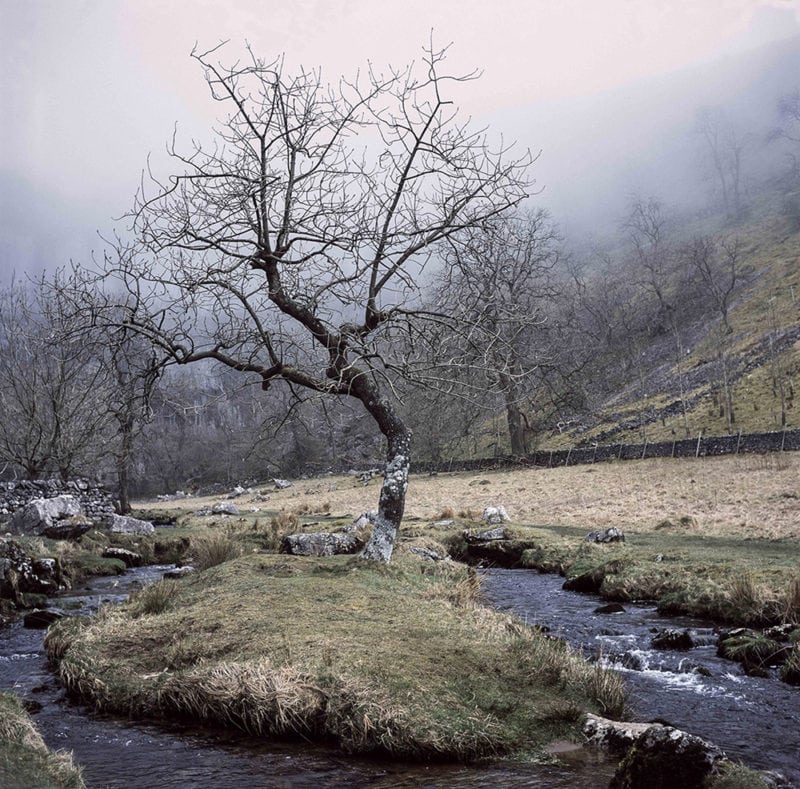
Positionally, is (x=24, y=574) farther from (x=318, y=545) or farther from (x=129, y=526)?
(x=129, y=526)

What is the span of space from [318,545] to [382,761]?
904 cm

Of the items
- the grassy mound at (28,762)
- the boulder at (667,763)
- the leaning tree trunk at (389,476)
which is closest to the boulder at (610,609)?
the leaning tree trunk at (389,476)

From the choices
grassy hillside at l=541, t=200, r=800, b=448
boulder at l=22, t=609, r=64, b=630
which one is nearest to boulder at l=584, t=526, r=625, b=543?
boulder at l=22, t=609, r=64, b=630

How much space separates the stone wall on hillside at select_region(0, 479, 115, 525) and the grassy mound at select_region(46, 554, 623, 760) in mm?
16576

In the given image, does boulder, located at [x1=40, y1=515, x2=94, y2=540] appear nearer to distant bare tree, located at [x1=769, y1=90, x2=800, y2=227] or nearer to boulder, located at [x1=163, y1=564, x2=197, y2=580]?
boulder, located at [x1=163, y1=564, x2=197, y2=580]

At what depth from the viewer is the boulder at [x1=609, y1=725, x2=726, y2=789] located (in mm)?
4734

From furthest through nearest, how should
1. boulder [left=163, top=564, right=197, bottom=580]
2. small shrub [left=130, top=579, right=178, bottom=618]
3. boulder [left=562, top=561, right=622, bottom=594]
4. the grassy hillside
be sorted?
the grassy hillside → boulder [left=163, top=564, right=197, bottom=580] → boulder [left=562, top=561, right=622, bottom=594] → small shrub [left=130, top=579, right=178, bottom=618]

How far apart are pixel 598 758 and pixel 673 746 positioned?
1.02m

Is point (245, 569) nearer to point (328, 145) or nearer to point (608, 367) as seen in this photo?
point (328, 145)

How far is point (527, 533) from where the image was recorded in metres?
19.4

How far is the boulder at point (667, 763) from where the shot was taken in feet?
15.5

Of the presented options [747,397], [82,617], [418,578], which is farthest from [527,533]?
[747,397]

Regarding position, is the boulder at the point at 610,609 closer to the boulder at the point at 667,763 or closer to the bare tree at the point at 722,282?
the boulder at the point at 667,763

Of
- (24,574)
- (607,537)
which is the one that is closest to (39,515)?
(24,574)
